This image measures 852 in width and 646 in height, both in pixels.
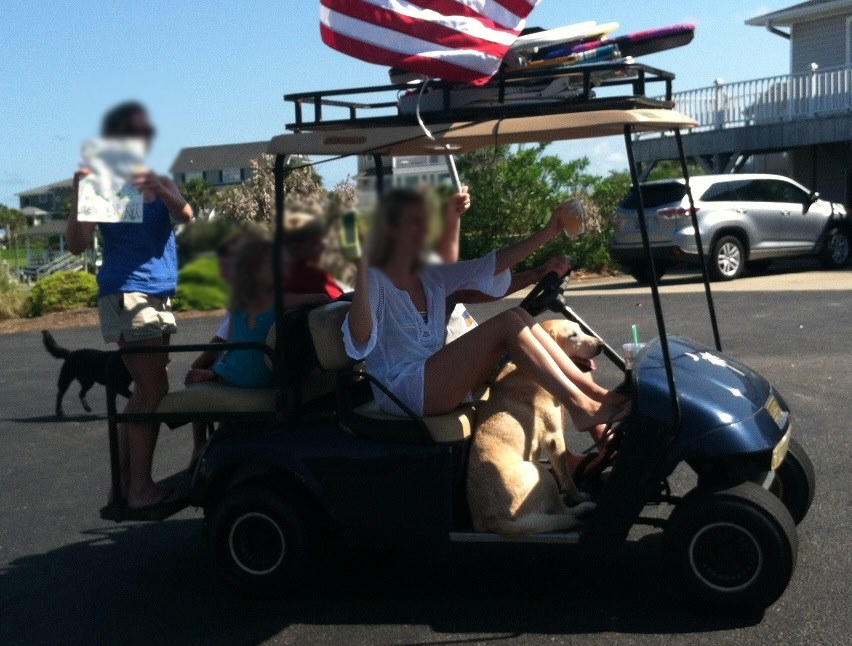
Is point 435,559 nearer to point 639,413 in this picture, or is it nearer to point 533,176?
point 639,413

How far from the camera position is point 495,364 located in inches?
179

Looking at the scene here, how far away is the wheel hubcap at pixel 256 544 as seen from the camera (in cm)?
473

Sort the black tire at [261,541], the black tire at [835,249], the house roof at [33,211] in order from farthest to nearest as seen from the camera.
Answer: the black tire at [835,249] < the black tire at [261,541] < the house roof at [33,211]

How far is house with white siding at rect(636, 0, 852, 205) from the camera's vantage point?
2311 cm

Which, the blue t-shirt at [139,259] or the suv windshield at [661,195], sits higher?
the suv windshield at [661,195]

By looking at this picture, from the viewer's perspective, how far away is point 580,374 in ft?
15.2

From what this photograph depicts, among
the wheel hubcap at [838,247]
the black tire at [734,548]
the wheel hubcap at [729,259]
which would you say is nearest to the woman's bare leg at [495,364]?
the black tire at [734,548]

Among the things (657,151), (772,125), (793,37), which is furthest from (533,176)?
(793,37)

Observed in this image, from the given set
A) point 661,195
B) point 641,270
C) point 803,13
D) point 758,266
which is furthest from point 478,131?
point 803,13

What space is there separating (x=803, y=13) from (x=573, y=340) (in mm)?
23143

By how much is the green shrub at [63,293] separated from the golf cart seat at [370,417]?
596 inches

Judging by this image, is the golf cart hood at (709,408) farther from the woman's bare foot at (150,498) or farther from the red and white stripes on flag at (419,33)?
the woman's bare foot at (150,498)

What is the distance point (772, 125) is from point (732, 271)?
8133 millimetres

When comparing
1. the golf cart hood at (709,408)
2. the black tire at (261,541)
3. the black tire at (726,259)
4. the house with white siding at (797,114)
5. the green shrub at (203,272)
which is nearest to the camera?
the green shrub at (203,272)
